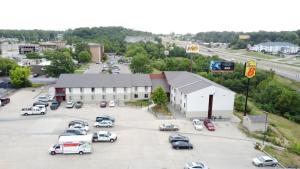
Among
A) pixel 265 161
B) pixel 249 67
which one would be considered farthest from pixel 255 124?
pixel 265 161

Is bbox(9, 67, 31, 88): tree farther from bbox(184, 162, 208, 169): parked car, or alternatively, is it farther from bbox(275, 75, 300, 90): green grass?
bbox(275, 75, 300, 90): green grass

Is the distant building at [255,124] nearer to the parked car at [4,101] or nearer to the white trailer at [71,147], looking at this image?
the white trailer at [71,147]

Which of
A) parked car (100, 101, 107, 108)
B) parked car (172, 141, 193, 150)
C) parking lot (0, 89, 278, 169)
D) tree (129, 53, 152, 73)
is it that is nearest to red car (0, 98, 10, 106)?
parking lot (0, 89, 278, 169)

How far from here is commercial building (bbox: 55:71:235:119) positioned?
37.4 meters

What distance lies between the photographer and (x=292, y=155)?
28.4 meters

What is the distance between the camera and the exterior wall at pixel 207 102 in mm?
37156

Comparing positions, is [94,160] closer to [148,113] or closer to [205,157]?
[205,157]

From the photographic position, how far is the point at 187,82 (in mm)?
42844

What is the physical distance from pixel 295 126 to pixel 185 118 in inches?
716

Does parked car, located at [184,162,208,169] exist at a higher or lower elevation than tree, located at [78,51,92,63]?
lower

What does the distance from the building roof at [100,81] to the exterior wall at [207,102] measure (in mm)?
10482

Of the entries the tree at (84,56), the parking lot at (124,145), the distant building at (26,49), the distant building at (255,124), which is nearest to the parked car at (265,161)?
the parking lot at (124,145)

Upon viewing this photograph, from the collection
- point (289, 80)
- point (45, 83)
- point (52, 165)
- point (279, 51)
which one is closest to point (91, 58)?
point (45, 83)

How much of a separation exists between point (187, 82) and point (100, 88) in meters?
13.6
